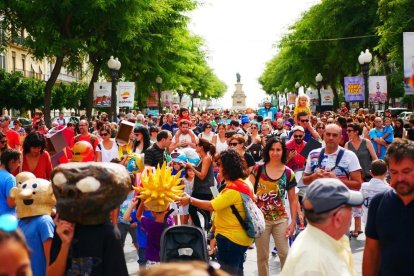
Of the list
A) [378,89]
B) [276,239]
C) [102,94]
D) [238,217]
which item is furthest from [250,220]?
[378,89]

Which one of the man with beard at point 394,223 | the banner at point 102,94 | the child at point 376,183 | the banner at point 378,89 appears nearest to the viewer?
the man with beard at point 394,223

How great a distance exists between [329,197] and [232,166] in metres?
2.94

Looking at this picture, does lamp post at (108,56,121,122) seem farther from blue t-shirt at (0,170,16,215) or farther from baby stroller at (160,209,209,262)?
baby stroller at (160,209,209,262)

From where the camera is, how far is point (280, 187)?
761cm

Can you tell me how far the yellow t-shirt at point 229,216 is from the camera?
21.0ft

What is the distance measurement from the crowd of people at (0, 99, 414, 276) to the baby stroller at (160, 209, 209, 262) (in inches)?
10.5

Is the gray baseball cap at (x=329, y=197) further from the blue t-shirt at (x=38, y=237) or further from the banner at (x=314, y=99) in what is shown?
the banner at (x=314, y=99)

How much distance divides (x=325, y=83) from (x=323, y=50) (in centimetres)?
642

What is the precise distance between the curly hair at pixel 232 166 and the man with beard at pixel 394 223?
6.93 feet

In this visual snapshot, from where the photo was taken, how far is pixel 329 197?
367 cm

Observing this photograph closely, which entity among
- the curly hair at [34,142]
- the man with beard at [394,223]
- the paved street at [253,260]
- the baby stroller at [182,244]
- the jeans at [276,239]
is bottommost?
the paved street at [253,260]

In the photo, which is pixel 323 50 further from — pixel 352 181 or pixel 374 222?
pixel 374 222

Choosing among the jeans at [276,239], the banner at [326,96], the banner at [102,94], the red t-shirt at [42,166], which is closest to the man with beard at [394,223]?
the jeans at [276,239]

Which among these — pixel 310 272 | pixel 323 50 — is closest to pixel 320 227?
pixel 310 272
